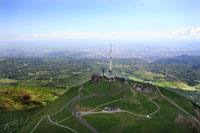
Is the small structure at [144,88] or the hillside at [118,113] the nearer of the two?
the hillside at [118,113]

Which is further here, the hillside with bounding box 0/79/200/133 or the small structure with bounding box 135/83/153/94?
the small structure with bounding box 135/83/153/94

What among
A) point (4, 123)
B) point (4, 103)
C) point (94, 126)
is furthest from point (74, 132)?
point (4, 103)

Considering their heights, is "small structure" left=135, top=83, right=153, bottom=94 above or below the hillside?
above

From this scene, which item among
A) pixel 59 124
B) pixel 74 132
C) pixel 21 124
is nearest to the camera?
pixel 74 132

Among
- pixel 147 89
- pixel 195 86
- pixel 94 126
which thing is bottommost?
Answer: pixel 195 86

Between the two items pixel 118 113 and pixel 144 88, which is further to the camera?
pixel 144 88

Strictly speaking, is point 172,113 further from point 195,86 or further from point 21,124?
point 195,86

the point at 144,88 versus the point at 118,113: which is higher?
the point at 144,88

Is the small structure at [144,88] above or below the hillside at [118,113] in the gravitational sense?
above
